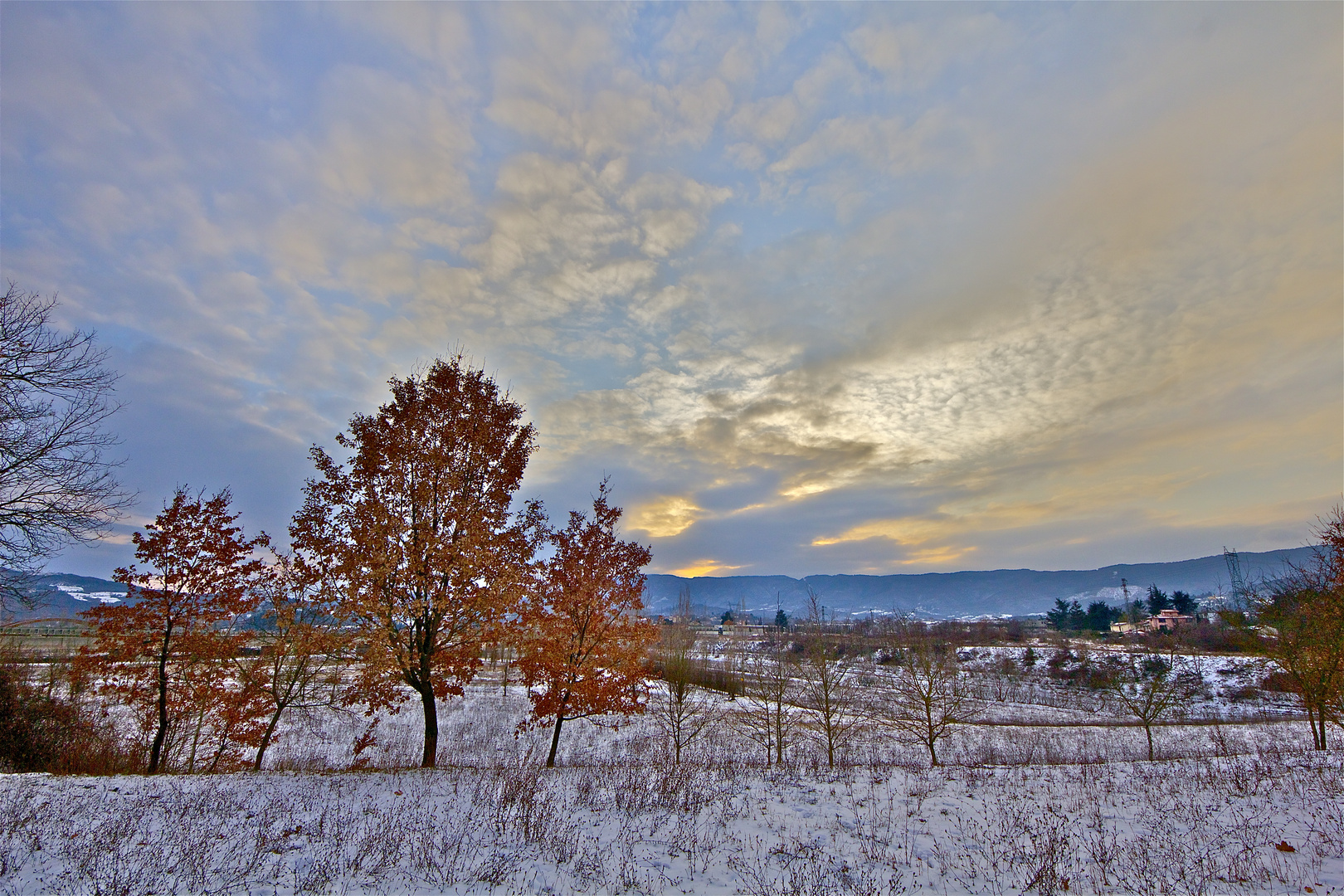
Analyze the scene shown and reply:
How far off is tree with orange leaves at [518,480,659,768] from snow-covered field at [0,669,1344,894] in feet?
6.05

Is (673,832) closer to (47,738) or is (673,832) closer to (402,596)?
(402,596)

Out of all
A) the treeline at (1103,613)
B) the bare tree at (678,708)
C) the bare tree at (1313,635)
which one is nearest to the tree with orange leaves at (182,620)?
A: the bare tree at (678,708)

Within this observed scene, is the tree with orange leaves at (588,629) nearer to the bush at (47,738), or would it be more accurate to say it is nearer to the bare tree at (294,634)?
the bare tree at (294,634)

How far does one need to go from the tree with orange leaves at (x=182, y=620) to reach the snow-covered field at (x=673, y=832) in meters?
3.63

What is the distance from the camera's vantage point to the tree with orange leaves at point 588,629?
15453mm

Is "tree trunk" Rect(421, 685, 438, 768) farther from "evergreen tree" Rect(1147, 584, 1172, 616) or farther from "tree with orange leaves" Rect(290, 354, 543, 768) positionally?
"evergreen tree" Rect(1147, 584, 1172, 616)

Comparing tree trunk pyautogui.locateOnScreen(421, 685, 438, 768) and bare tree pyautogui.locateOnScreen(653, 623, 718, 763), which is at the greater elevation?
tree trunk pyautogui.locateOnScreen(421, 685, 438, 768)

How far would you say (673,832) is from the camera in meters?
9.76

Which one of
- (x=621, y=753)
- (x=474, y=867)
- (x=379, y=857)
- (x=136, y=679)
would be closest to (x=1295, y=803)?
(x=474, y=867)

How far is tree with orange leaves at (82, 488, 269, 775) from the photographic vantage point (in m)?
15.9

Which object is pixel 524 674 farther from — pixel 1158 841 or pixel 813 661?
pixel 1158 841

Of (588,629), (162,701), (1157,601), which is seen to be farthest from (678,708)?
(1157,601)

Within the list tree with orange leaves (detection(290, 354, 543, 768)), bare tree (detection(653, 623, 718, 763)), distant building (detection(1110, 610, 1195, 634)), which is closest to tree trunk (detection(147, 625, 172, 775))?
tree with orange leaves (detection(290, 354, 543, 768))

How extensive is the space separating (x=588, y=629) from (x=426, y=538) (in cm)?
578
